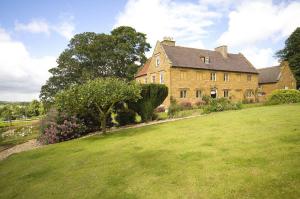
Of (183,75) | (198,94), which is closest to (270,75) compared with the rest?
(198,94)

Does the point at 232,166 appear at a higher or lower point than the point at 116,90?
lower

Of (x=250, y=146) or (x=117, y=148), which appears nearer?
(x=250, y=146)

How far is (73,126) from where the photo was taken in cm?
1722

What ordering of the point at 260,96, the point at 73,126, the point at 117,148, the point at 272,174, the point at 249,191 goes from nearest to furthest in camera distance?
the point at 249,191
the point at 272,174
the point at 117,148
the point at 73,126
the point at 260,96

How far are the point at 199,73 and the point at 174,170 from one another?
3431 cm

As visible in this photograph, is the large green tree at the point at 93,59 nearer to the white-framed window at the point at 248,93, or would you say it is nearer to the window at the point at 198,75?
the window at the point at 198,75

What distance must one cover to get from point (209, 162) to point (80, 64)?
48400 millimetres

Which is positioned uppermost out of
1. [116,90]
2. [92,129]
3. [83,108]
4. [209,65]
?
[209,65]

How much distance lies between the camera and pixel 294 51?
5878cm

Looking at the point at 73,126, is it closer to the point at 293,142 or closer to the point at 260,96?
the point at 293,142

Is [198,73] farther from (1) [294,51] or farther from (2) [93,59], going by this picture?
(1) [294,51]

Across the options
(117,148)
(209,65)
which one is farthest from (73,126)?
(209,65)

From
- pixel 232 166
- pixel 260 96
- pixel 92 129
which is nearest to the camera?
pixel 232 166

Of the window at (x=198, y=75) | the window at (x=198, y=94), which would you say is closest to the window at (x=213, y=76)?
the window at (x=198, y=75)
